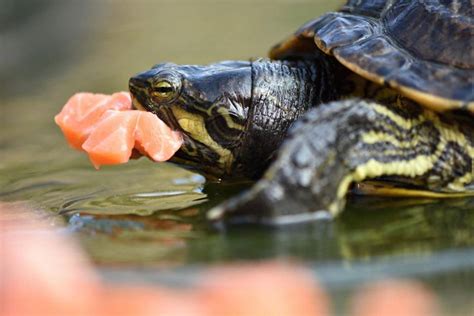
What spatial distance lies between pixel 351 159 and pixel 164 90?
3.20ft

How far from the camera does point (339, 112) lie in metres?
3.32

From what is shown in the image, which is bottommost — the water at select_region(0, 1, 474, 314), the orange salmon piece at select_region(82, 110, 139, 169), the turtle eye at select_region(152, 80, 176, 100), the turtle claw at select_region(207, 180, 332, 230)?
the water at select_region(0, 1, 474, 314)

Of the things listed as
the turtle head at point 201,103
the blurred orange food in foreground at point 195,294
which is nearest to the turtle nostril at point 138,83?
the turtle head at point 201,103

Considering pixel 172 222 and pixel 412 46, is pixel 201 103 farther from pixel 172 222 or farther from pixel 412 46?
pixel 412 46

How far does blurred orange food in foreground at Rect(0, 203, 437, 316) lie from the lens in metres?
2.42

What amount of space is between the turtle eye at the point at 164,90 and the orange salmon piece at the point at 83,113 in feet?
0.90

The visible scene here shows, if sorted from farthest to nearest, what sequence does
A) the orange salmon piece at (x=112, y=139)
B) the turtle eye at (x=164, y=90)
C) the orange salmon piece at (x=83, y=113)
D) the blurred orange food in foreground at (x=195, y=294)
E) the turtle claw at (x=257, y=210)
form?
the orange salmon piece at (x=83, y=113) < the turtle eye at (x=164, y=90) < the orange salmon piece at (x=112, y=139) < the turtle claw at (x=257, y=210) < the blurred orange food in foreground at (x=195, y=294)

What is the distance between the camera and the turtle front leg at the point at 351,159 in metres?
3.09

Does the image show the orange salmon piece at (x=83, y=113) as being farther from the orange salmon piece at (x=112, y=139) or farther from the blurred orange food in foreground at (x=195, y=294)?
the blurred orange food in foreground at (x=195, y=294)

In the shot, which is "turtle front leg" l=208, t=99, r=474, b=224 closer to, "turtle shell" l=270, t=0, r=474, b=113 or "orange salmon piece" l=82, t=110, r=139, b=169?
"turtle shell" l=270, t=0, r=474, b=113

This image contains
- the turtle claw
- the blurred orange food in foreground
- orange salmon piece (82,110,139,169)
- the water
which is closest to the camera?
the blurred orange food in foreground

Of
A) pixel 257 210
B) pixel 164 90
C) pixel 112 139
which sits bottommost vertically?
pixel 257 210

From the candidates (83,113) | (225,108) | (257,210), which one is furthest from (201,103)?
(257,210)

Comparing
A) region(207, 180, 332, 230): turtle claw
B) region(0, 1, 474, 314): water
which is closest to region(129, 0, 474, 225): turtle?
region(207, 180, 332, 230): turtle claw
